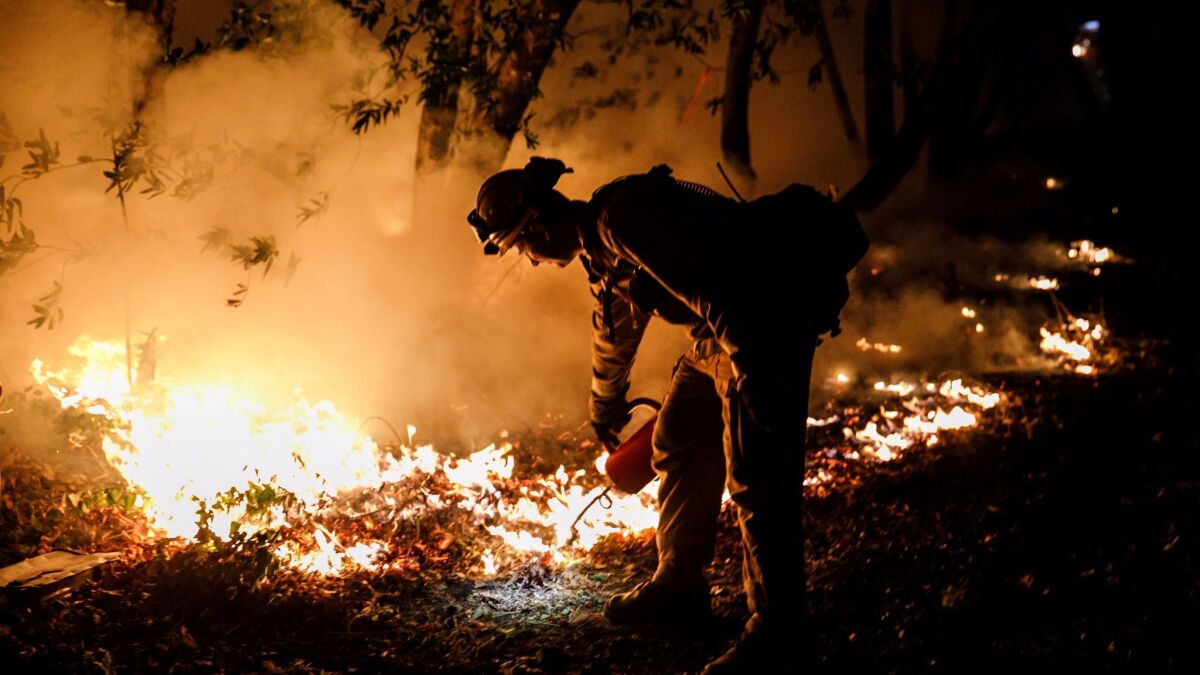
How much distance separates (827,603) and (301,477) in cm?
293

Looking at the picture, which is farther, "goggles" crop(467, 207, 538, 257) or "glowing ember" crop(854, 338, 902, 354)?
"glowing ember" crop(854, 338, 902, 354)

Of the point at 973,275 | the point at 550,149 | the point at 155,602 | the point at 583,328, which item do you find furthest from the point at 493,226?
the point at 973,275

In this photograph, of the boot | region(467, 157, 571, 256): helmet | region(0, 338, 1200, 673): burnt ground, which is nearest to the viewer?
region(0, 338, 1200, 673): burnt ground

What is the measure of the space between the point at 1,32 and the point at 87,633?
133 inches

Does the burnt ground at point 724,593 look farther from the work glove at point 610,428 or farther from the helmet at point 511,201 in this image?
the helmet at point 511,201

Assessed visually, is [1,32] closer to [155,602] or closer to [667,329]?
[155,602]

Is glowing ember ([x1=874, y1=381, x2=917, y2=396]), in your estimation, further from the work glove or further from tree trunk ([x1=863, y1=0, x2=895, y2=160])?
the work glove

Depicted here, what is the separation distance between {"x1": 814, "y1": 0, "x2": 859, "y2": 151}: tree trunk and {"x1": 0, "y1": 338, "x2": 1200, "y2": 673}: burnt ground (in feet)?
23.2

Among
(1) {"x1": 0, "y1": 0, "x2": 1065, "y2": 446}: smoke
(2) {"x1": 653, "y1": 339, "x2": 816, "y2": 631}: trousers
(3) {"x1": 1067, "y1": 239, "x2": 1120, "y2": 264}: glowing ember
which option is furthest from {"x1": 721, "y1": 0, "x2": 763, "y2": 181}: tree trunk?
(3) {"x1": 1067, "y1": 239, "x2": 1120, "y2": 264}: glowing ember

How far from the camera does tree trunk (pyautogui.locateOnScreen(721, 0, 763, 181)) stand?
7809mm

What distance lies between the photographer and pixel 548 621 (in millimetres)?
4051

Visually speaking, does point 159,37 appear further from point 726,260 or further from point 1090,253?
point 1090,253

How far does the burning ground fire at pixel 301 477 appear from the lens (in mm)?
4535

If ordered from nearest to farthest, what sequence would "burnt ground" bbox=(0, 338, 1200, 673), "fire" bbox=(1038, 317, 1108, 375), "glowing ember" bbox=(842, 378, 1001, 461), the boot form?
"burnt ground" bbox=(0, 338, 1200, 673) → the boot → "glowing ember" bbox=(842, 378, 1001, 461) → "fire" bbox=(1038, 317, 1108, 375)
